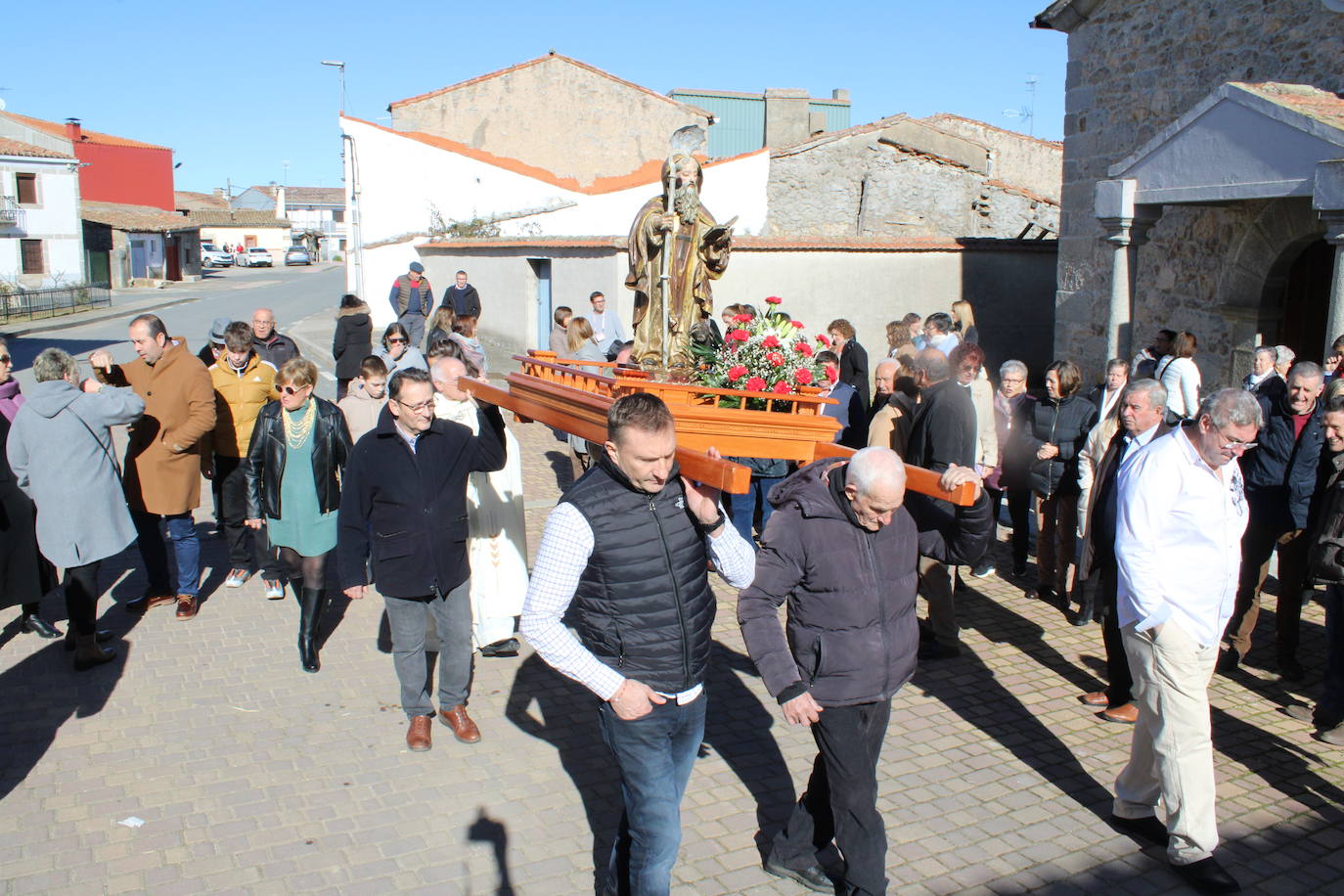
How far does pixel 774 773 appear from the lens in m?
5.30

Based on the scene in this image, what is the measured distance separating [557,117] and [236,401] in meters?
26.1

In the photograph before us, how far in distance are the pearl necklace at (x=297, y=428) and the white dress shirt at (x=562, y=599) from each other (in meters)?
3.43

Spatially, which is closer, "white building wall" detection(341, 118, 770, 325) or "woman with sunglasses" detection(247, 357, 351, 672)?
"woman with sunglasses" detection(247, 357, 351, 672)

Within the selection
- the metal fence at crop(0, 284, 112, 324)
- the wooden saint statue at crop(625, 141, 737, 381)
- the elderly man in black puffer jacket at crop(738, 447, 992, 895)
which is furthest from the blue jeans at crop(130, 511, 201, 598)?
the metal fence at crop(0, 284, 112, 324)

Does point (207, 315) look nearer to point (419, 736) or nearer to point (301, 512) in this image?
point (301, 512)

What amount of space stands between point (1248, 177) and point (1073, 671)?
5574 mm

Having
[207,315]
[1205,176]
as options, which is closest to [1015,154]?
[1205,176]

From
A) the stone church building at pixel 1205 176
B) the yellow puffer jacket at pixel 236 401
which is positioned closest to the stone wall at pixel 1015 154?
the stone church building at pixel 1205 176

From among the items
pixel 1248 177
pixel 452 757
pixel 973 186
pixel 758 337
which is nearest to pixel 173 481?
pixel 452 757

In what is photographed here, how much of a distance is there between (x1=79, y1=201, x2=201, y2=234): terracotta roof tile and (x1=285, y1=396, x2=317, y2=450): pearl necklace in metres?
51.9

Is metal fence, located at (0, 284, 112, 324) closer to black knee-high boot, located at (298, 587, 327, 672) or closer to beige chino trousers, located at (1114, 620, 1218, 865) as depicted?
black knee-high boot, located at (298, 587, 327, 672)

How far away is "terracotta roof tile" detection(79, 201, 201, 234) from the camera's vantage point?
2130 inches

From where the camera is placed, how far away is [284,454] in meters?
6.54

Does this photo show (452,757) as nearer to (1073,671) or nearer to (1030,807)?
(1030,807)
